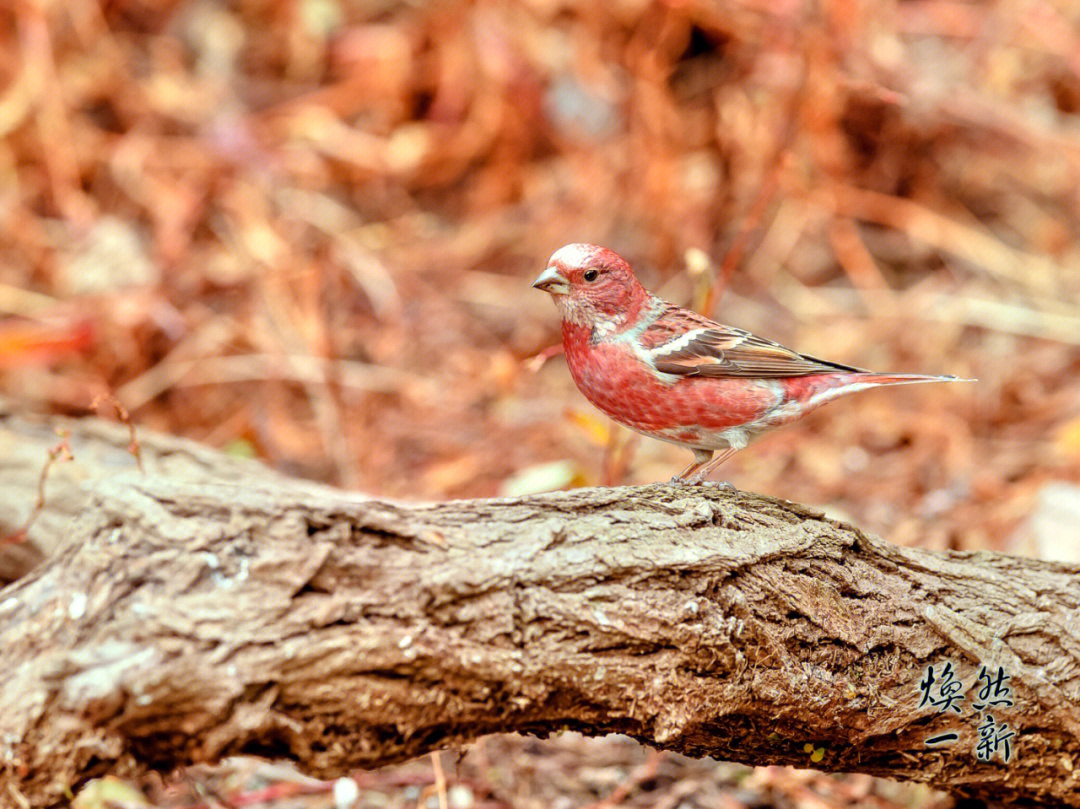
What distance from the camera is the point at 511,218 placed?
8.28 m

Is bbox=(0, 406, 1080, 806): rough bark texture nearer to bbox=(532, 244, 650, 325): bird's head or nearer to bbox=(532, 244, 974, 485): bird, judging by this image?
bbox=(532, 244, 974, 485): bird

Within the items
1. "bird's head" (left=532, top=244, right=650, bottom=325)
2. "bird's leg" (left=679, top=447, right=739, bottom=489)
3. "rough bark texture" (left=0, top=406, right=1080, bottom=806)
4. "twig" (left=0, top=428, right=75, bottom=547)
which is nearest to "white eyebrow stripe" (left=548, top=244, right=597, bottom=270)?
"bird's head" (left=532, top=244, right=650, bottom=325)

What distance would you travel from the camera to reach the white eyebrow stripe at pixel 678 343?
12.8ft

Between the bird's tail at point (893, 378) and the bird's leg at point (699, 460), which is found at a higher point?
the bird's tail at point (893, 378)

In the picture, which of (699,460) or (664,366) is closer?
(664,366)

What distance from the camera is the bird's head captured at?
391 cm

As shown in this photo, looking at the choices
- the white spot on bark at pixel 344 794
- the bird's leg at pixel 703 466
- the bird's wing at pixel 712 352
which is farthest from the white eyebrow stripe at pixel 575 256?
the white spot on bark at pixel 344 794

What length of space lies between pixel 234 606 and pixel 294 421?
4.61m

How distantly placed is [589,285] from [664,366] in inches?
15.2

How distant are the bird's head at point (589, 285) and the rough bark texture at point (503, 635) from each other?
3.07ft

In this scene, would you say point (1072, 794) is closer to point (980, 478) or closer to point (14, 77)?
point (980, 478)

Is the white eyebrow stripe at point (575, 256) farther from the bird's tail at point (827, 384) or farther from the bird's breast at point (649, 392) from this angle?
the bird's tail at point (827, 384)

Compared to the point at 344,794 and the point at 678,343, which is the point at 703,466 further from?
the point at 344,794

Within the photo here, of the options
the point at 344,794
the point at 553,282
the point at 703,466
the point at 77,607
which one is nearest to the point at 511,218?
the point at 703,466
